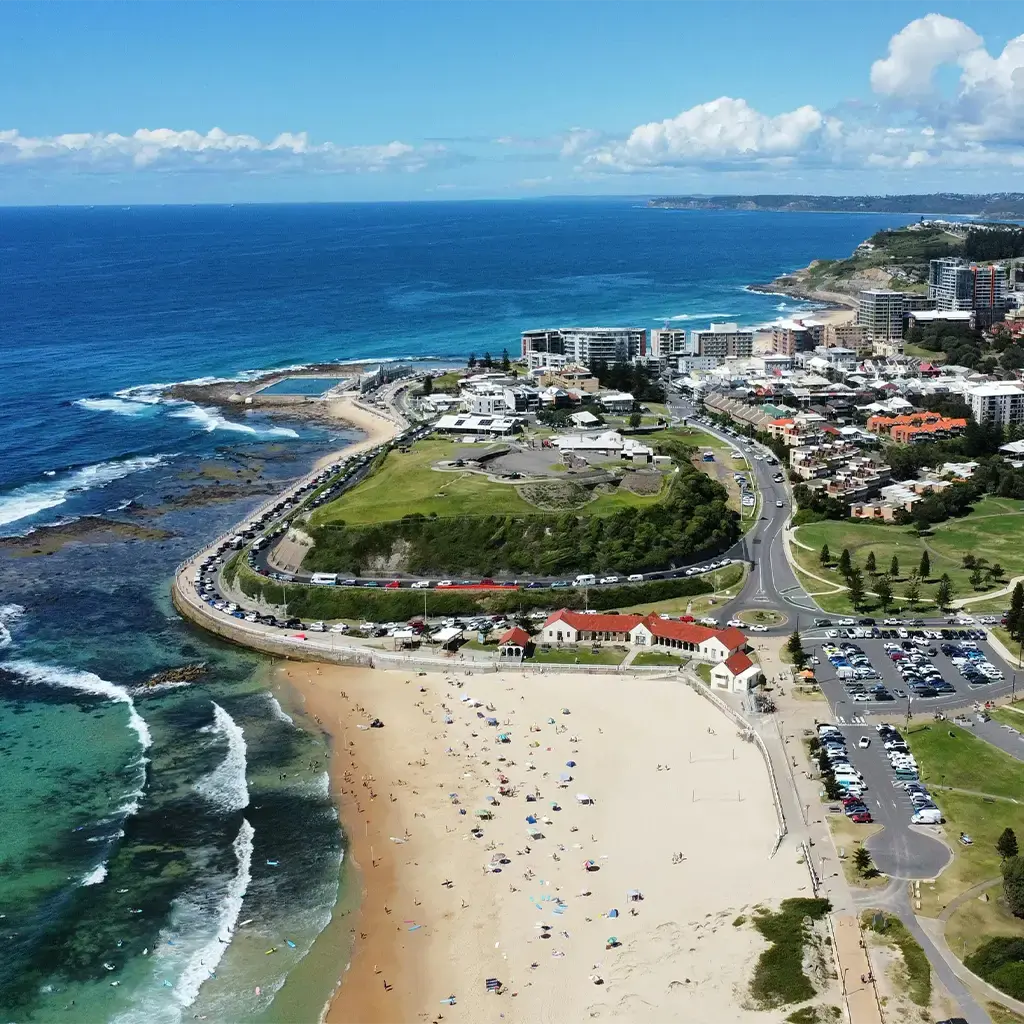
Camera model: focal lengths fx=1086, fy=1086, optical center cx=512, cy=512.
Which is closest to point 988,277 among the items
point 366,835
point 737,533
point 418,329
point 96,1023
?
point 418,329

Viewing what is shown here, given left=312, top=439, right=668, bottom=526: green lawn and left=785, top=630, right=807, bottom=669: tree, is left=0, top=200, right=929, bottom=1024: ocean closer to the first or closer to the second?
left=312, top=439, right=668, bottom=526: green lawn

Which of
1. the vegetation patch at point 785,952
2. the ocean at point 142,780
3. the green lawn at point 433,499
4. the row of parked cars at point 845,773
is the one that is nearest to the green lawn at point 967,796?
the row of parked cars at point 845,773

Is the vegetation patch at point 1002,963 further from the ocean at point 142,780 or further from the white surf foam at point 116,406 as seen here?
the white surf foam at point 116,406

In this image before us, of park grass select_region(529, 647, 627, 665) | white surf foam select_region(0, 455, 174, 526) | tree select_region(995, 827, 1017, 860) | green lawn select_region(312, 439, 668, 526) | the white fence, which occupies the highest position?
green lawn select_region(312, 439, 668, 526)

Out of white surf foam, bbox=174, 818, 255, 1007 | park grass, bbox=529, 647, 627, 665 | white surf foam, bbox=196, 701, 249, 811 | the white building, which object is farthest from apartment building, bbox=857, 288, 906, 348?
white surf foam, bbox=174, 818, 255, 1007

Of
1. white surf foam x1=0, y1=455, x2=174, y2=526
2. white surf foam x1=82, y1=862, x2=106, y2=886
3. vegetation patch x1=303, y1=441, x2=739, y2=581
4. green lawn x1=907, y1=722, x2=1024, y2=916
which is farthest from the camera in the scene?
white surf foam x1=0, y1=455, x2=174, y2=526

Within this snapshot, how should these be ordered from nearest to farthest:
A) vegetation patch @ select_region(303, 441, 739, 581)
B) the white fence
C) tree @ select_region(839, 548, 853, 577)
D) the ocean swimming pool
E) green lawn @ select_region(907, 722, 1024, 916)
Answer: green lawn @ select_region(907, 722, 1024, 916), the white fence, tree @ select_region(839, 548, 853, 577), vegetation patch @ select_region(303, 441, 739, 581), the ocean swimming pool

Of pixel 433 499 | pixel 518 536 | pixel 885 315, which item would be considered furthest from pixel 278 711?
pixel 885 315
